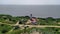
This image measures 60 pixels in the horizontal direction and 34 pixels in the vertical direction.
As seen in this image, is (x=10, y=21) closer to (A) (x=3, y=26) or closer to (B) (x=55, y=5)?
(A) (x=3, y=26)

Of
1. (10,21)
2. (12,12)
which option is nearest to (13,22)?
(10,21)

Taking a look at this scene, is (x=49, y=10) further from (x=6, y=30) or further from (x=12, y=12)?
(x=6, y=30)

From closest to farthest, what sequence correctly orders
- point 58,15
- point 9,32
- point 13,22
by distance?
point 9,32
point 13,22
point 58,15

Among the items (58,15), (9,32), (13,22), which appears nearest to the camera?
(9,32)

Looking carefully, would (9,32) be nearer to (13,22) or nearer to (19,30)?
(19,30)

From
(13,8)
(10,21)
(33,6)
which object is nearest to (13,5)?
(13,8)

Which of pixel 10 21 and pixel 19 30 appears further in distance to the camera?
pixel 10 21

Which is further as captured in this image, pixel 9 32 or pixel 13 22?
pixel 13 22
